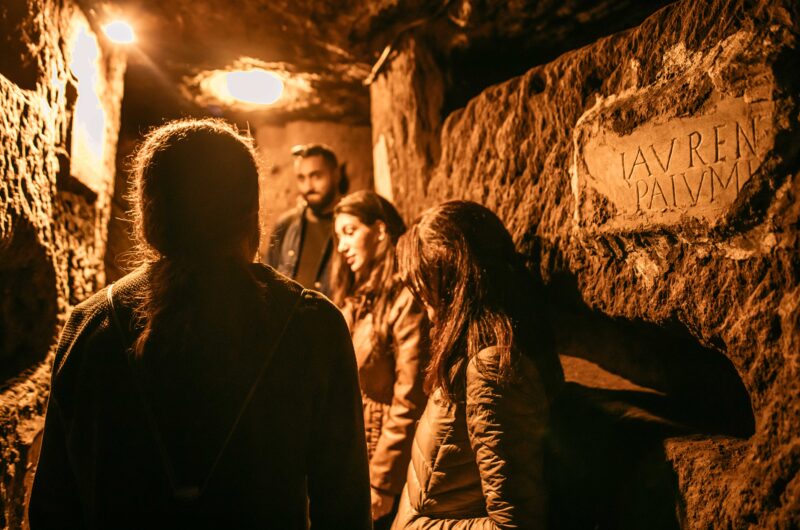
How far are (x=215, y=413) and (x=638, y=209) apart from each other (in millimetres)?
1362

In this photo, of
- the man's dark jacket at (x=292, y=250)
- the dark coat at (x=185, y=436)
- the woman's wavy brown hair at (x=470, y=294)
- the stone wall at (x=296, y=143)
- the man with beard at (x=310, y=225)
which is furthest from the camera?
the stone wall at (x=296, y=143)

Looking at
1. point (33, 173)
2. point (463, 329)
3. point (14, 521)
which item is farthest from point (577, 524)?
point (33, 173)

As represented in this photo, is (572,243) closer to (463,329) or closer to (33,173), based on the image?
(463,329)

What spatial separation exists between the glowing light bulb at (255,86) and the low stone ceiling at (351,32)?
190mm

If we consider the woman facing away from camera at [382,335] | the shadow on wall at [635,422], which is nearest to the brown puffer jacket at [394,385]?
the woman facing away from camera at [382,335]

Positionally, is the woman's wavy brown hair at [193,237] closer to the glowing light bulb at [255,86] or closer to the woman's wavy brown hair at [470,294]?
the woman's wavy brown hair at [470,294]

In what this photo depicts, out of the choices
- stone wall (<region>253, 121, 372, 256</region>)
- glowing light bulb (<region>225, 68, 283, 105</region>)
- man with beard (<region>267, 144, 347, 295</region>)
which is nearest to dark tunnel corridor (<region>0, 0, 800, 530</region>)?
glowing light bulb (<region>225, 68, 283, 105</region>)

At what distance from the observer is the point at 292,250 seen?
13.2 ft

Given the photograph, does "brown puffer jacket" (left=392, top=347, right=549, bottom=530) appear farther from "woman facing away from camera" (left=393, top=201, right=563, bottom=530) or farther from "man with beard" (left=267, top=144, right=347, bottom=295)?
"man with beard" (left=267, top=144, right=347, bottom=295)

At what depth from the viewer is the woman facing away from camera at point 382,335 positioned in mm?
2078

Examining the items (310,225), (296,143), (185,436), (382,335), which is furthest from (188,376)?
(296,143)

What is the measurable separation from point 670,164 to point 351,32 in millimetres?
2207

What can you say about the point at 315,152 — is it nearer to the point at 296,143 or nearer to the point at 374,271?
the point at 296,143

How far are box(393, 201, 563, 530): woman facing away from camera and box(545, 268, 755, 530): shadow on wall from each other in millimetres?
306
